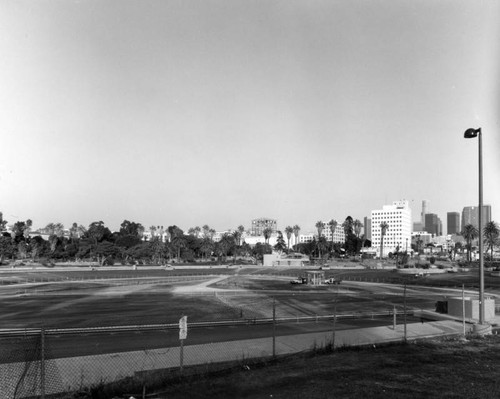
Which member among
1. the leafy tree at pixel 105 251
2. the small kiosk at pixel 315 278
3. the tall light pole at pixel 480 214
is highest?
the tall light pole at pixel 480 214

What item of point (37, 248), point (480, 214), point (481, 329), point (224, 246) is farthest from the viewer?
point (224, 246)

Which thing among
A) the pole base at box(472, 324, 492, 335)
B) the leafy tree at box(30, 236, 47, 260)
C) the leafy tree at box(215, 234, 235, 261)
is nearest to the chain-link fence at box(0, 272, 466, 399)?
the pole base at box(472, 324, 492, 335)

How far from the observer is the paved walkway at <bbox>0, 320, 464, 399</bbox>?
34.0 ft

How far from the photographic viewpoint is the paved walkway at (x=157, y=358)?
10359mm

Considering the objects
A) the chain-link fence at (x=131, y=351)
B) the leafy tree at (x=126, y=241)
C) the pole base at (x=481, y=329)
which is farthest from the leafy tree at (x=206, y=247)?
the pole base at (x=481, y=329)

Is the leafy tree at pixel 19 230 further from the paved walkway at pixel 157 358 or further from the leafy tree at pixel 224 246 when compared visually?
the paved walkway at pixel 157 358

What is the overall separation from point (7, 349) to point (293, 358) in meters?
10.3

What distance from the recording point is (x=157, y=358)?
13.0 m

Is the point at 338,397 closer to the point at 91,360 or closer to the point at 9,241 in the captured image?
the point at 91,360

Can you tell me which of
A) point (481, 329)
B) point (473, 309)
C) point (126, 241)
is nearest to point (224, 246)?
point (126, 241)

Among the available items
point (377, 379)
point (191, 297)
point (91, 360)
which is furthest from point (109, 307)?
point (377, 379)

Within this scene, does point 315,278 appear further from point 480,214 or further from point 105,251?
point 105,251

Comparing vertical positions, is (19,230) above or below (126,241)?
above

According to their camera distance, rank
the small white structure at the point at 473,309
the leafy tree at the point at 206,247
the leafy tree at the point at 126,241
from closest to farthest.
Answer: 1. the small white structure at the point at 473,309
2. the leafy tree at the point at 126,241
3. the leafy tree at the point at 206,247
